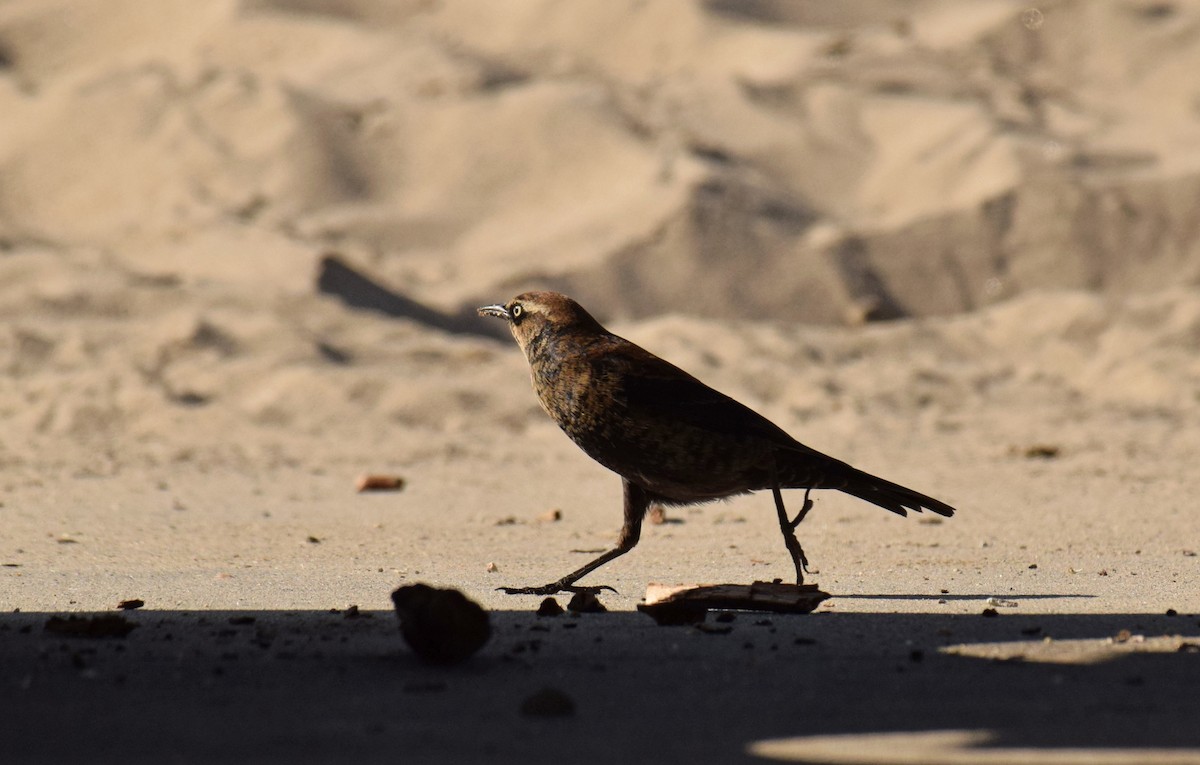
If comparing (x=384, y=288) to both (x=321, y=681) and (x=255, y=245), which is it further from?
(x=321, y=681)

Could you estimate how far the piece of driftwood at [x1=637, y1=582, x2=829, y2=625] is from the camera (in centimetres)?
434

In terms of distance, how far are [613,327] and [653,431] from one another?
23.4ft

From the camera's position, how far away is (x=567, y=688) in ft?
11.3

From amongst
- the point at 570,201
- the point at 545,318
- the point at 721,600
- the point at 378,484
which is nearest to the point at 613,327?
the point at 570,201

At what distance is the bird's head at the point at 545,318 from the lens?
193 inches

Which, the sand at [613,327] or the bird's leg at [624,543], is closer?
the sand at [613,327]

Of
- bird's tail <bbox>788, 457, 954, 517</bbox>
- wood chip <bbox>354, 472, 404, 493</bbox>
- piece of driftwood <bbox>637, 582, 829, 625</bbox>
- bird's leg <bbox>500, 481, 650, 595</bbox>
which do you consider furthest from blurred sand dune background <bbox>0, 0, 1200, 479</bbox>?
piece of driftwood <bbox>637, 582, 829, 625</bbox>

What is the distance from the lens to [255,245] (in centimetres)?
1209

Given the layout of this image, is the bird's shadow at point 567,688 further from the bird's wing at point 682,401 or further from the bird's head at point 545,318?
the bird's head at point 545,318

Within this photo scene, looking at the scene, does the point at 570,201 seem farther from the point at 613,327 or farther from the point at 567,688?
the point at 567,688

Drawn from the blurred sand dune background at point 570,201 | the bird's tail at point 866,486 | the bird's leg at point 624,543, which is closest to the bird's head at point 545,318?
the bird's leg at point 624,543

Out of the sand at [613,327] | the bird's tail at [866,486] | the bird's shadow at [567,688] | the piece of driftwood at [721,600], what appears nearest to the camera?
the bird's shadow at [567,688]

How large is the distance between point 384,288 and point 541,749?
9201mm

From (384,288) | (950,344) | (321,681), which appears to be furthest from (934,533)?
(384,288)
